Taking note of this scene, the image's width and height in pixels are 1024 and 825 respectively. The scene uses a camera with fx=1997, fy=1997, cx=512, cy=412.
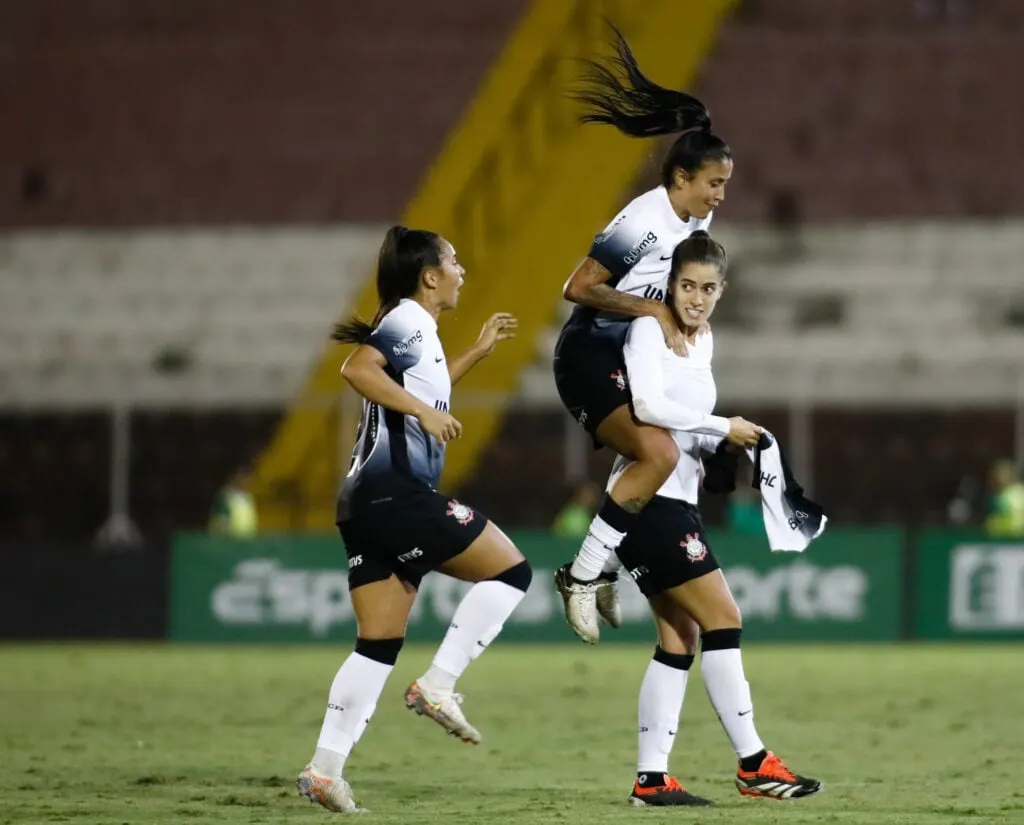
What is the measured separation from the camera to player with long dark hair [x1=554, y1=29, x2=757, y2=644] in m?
7.90

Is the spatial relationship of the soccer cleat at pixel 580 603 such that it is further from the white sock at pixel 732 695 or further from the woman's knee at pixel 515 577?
the white sock at pixel 732 695

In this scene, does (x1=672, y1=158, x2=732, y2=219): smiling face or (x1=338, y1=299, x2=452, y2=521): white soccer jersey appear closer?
(x1=338, y1=299, x2=452, y2=521): white soccer jersey

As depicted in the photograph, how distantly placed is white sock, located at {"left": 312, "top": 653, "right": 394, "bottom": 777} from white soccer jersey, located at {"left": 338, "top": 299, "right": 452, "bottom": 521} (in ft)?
1.98

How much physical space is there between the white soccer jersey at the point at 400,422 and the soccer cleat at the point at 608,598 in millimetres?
831

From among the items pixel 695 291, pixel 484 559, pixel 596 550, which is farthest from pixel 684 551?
pixel 695 291

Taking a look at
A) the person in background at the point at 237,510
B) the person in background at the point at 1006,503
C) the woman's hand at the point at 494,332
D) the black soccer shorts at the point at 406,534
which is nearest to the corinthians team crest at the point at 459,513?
the black soccer shorts at the point at 406,534

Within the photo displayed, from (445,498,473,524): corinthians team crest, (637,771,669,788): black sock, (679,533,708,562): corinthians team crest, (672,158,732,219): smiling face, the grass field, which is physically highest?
(672,158,732,219): smiling face

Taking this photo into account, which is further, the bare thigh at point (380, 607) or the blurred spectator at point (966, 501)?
the blurred spectator at point (966, 501)

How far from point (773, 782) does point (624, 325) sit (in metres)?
1.91

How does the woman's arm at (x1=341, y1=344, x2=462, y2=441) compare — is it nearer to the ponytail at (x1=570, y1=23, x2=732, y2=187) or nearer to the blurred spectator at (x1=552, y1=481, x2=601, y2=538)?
the ponytail at (x1=570, y1=23, x2=732, y2=187)

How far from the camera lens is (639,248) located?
8.01m

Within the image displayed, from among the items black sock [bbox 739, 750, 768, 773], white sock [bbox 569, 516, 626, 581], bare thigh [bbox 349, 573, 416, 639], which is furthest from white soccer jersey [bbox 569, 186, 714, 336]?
black sock [bbox 739, 750, 768, 773]

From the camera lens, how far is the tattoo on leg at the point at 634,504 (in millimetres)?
7875

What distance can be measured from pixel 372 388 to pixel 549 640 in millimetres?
12248
